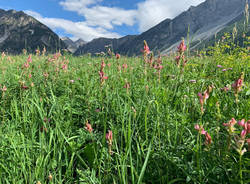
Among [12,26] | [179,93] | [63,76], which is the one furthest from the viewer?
[12,26]

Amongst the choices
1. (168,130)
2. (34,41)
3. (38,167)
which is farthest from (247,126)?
(34,41)

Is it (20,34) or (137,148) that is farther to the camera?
(20,34)

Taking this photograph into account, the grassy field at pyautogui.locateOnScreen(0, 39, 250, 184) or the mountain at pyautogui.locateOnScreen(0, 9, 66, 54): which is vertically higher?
the mountain at pyautogui.locateOnScreen(0, 9, 66, 54)

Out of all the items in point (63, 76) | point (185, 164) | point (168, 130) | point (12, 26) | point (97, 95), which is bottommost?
point (185, 164)

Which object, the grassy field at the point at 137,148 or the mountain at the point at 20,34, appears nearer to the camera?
the grassy field at the point at 137,148

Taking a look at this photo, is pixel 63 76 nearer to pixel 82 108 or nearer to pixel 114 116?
pixel 82 108

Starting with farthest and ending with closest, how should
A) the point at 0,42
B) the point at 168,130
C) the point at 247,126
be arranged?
the point at 0,42 < the point at 168,130 < the point at 247,126

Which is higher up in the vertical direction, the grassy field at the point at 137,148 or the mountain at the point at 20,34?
the mountain at the point at 20,34

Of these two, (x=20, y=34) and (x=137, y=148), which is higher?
(x=20, y=34)

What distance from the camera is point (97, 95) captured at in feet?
9.59

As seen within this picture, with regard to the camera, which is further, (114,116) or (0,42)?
(0,42)

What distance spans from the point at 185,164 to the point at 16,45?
590 feet

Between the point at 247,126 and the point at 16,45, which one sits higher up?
the point at 16,45

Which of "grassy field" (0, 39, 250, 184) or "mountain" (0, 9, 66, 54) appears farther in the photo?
"mountain" (0, 9, 66, 54)
